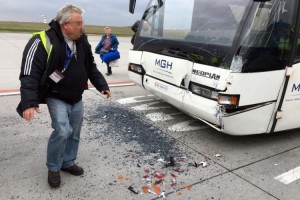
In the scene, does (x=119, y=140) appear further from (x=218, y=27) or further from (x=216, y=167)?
(x=218, y=27)

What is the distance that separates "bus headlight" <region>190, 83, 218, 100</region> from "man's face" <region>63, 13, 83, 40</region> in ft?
6.20

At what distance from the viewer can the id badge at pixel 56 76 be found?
304cm

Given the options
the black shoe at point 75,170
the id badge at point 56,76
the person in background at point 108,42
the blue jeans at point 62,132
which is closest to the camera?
the id badge at point 56,76

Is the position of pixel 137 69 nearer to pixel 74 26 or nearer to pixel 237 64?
pixel 237 64

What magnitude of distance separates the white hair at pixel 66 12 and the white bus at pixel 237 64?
1.93 meters

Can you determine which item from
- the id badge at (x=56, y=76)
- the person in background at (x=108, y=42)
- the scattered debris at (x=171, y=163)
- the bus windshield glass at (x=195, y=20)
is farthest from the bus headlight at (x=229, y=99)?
the person in background at (x=108, y=42)

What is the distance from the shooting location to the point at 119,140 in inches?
185

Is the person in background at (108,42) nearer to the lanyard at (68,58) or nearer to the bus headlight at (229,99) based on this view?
the bus headlight at (229,99)

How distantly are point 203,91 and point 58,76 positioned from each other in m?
2.03

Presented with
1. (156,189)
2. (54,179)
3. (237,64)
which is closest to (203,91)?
(237,64)

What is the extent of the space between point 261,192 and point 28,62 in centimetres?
270

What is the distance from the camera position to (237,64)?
4.02 m

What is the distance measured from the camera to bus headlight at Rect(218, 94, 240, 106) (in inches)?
159

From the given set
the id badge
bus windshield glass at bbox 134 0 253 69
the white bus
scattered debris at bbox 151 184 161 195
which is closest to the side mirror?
bus windshield glass at bbox 134 0 253 69
